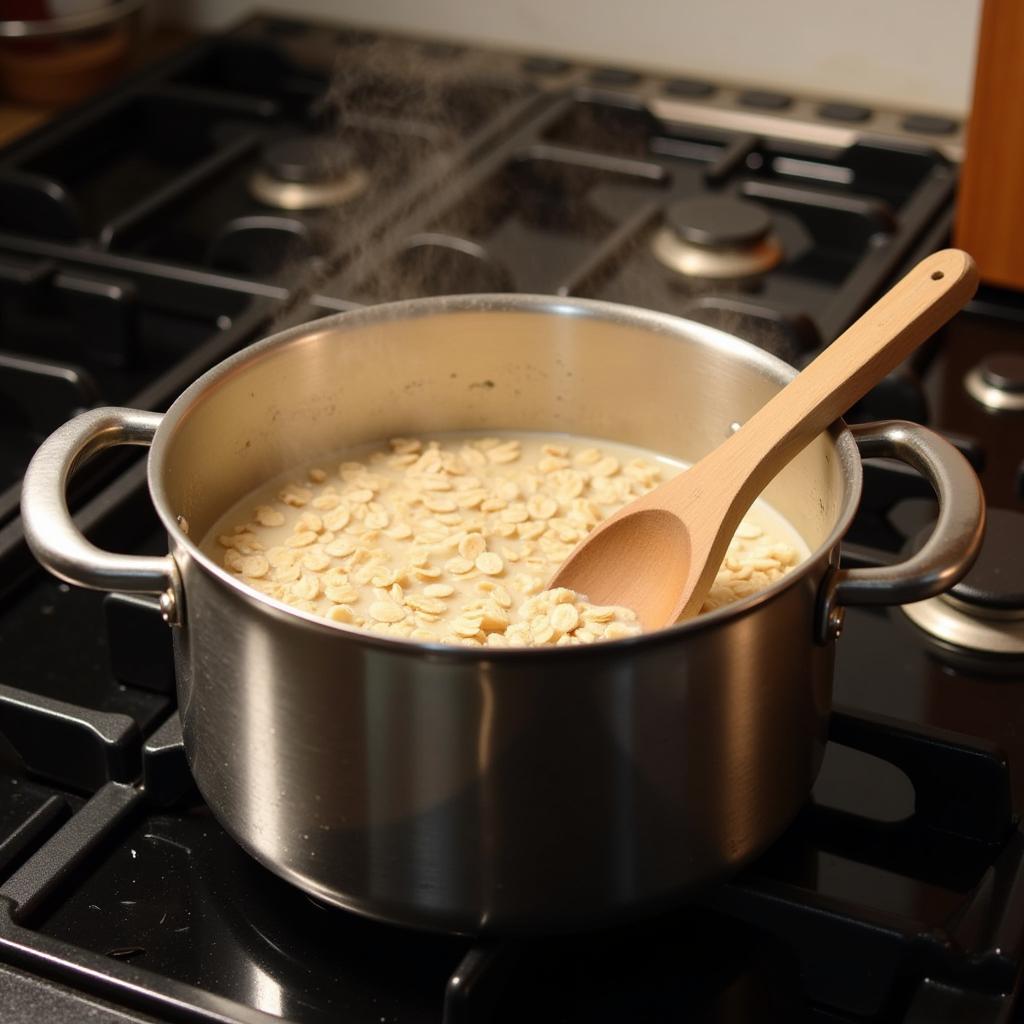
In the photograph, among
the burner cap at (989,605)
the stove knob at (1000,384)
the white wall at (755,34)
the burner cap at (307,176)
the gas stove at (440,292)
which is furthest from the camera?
the white wall at (755,34)

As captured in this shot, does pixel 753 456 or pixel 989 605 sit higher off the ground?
pixel 753 456

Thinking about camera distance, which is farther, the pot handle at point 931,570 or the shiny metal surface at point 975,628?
the shiny metal surface at point 975,628

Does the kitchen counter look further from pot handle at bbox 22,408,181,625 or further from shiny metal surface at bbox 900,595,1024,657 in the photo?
shiny metal surface at bbox 900,595,1024,657

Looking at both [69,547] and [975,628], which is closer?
[69,547]

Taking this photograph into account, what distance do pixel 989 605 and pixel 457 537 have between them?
0.86 feet

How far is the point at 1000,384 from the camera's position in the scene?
3.09 feet

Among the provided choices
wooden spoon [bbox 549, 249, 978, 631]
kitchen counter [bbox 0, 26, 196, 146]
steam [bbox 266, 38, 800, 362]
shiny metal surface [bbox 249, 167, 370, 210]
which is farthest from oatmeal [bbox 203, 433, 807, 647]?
kitchen counter [bbox 0, 26, 196, 146]

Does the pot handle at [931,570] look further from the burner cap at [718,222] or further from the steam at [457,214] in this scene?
the burner cap at [718,222]

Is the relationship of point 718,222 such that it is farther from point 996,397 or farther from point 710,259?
point 996,397

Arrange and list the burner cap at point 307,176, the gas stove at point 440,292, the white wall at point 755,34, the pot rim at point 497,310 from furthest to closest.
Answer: the white wall at point 755,34, the burner cap at point 307,176, the gas stove at point 440,292, the pot rim at point 497,310

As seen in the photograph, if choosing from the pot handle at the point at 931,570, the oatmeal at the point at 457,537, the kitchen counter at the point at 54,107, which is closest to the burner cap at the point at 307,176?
the kitchen counter at the point at 54,107

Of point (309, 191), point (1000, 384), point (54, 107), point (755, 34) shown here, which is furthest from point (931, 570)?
point (54, 107)

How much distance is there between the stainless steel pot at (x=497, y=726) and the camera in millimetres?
501

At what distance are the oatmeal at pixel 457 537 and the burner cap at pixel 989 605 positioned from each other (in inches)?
3.6
